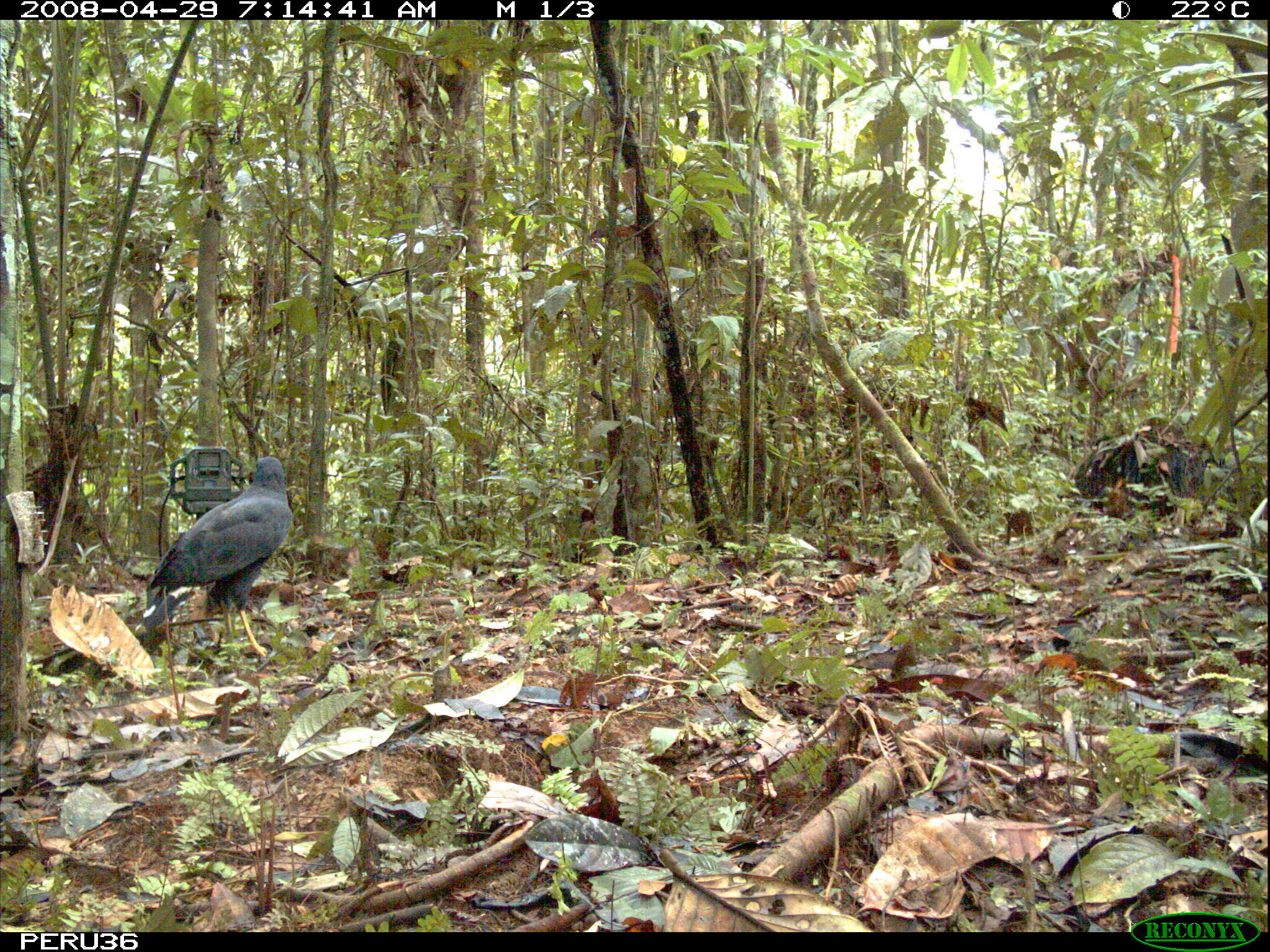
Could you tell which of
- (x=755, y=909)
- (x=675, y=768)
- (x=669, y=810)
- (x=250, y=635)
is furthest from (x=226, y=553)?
(x=755, y=909)

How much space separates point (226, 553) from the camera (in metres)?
3.75

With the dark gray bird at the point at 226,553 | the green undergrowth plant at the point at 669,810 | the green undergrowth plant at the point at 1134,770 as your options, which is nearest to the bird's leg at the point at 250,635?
the dark gray bird at the point at 226,553

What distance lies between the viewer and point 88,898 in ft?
5.54

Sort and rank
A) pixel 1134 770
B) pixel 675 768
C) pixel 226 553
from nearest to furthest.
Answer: pixel 1134 770
pixel 675 768
pixel 226 553
